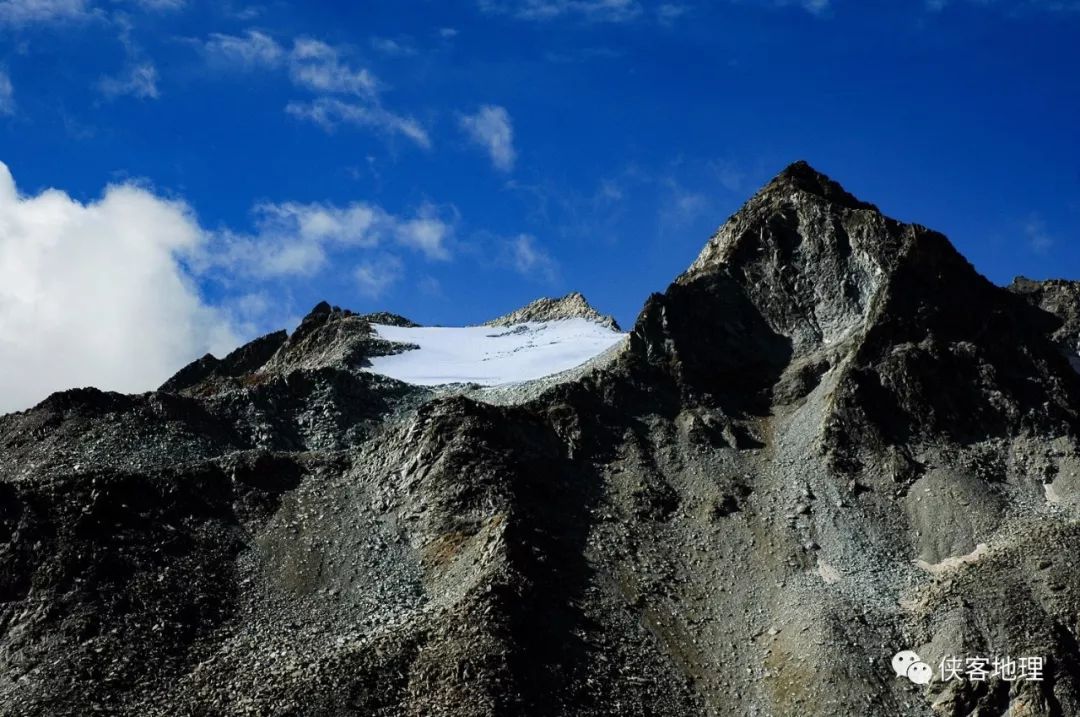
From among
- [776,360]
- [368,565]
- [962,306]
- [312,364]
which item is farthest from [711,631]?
[312,364]

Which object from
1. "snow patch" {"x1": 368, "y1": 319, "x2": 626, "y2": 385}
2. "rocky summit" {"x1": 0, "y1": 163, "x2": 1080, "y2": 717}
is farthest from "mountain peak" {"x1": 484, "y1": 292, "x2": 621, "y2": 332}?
"rocky summit" {"x1": 0, "y1": 163, "x2": 1080, "y2": 717}

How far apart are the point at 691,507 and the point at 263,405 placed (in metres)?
23.0

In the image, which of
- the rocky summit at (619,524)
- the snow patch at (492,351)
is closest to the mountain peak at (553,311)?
the snow patch at (492,351)

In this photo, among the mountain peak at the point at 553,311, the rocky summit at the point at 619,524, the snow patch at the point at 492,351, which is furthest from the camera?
the mountain peak at the point at 553,311

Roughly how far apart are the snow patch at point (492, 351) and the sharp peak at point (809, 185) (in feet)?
46.2

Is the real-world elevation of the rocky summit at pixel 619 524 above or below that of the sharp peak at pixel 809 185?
below

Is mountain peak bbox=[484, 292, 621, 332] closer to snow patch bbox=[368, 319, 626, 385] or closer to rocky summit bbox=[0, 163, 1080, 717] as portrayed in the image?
snow patch bbox=[368, 319, 626, 385]

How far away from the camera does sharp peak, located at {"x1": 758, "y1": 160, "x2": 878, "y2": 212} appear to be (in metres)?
81.2

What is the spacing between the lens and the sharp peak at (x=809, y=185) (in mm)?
81250

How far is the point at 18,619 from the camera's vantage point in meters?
47.9

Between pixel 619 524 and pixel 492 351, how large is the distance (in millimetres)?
29674

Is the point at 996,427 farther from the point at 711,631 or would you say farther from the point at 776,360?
the point at 711,631

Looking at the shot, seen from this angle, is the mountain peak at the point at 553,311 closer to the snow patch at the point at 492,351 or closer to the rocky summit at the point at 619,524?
the snow patch at the point at 492,351

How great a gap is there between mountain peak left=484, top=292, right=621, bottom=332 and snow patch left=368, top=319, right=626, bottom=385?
147 centimetres
